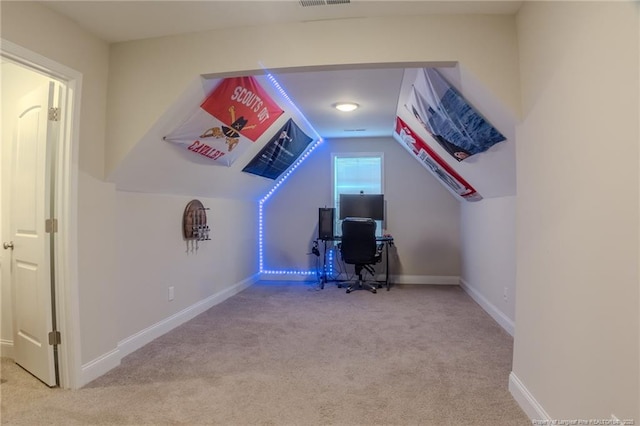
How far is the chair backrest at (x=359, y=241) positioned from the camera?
4879mm

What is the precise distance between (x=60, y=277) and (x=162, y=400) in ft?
3.28

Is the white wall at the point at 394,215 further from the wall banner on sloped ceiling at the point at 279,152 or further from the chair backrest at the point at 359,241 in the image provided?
the chair backrest at the point at 359,241

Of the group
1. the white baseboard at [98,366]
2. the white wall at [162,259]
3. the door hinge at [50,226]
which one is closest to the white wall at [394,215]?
the white wall at [162,259]

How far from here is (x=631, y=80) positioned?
115cm

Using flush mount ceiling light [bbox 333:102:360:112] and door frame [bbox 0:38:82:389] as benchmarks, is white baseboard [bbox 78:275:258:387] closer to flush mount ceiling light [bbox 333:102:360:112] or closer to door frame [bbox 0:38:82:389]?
door frame [bbox 0:38:82:389]

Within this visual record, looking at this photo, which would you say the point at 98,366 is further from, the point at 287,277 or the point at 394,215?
the point at 394,215

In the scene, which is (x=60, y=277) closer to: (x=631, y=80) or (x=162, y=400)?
(x=162, y=400)

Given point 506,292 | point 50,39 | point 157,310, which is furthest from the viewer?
point 506,292

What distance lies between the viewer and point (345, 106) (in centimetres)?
390

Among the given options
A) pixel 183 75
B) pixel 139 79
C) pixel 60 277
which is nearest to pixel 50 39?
pixel 139 79

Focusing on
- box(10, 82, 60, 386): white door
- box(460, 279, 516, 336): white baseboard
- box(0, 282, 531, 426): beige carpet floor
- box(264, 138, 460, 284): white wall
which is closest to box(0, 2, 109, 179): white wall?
box(10, 82, 60, 386): white door

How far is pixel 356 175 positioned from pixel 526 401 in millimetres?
4274

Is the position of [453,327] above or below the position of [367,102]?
below

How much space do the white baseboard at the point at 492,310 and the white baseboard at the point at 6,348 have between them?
12.5ft
